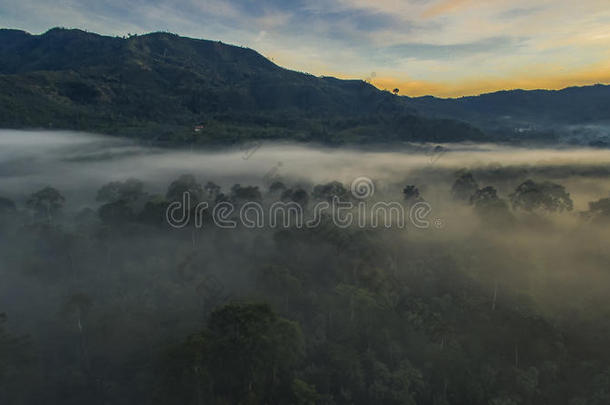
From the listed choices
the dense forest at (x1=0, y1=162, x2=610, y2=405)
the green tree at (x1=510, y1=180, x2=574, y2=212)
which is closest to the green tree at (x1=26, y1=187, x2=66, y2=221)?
the dense forest at (x1=0, y1=162, x2=610, y2=405)

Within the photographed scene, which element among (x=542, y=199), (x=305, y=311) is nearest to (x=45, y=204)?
(x=305, y=311)

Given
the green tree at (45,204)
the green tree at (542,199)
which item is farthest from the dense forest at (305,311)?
the green tree at (542,199)

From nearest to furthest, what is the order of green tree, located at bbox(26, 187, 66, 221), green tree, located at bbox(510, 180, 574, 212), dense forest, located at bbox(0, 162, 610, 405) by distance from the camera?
dense forest, located at bbox(0, 162, 610, 405) → green tree, located at bbox(510, 180, 574, 212) → green tree, located at bbox(26, 187, 66, 221)

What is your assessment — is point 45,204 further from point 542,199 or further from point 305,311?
point 542,199

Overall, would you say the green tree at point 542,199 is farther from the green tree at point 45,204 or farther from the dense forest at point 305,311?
the green tree at point 45,204

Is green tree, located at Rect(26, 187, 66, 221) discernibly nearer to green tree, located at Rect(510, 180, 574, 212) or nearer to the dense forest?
the dense forest

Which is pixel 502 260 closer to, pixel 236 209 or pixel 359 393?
pixel 359 393

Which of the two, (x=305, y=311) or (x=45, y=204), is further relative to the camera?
(x=45, y=204)

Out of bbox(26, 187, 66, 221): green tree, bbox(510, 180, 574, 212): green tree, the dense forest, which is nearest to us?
the dense forest

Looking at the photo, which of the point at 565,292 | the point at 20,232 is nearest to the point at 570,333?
the point at 565,292
